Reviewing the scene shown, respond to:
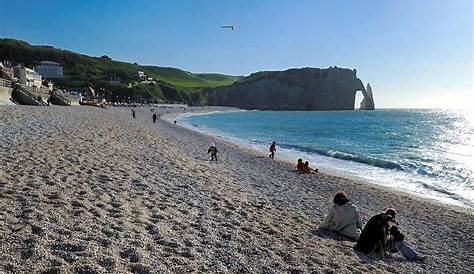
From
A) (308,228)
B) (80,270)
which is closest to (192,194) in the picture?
(308,228)

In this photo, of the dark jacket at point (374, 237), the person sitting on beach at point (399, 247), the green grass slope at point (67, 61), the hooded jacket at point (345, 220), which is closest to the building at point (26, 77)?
the hooded jacket at point (345, 220)

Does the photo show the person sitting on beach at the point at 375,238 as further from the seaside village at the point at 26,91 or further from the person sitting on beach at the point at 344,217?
the seaside village at the point at 26,91

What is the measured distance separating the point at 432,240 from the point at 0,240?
31.7ft

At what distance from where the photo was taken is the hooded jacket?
8844mm

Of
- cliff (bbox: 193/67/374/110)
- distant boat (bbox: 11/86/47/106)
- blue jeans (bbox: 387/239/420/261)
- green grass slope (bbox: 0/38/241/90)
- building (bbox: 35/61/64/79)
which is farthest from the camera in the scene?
cliff (bbox: 193/67/374/110)

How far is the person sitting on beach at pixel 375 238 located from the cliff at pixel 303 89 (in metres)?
165

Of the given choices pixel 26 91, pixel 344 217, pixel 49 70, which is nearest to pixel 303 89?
pixel 49 70

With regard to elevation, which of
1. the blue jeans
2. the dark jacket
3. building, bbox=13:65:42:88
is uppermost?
building, bbox=13:65:42:88

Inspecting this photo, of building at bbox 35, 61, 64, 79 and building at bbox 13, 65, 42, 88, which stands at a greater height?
building at bbox 35, 61, 64, 79

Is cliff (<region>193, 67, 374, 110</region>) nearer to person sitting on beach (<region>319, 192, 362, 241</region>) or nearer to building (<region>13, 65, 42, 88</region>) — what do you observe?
building (<region>13, 65, 42, 88</region>)

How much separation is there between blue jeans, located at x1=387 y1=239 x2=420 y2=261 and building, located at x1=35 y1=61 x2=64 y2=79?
154916mm

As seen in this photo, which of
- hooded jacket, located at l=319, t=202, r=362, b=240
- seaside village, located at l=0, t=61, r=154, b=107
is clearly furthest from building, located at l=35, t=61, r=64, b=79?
hooded jacket, located at l=319, t=202, r=362, b=240

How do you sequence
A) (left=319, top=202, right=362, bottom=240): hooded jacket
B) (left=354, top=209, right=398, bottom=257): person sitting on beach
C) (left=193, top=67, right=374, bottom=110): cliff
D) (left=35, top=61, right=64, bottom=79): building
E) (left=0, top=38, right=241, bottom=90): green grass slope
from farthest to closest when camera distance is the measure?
(left=193, top=67, right=374, bottom=110): cliff
(left=0, top=38, right=241, bottom=90): green grass slope
(left=35, top=61, right=64, bottom=79): building
(left=319, top=202, right=362, bottom=240): hooded jacket
(left=354, top=209, right=398, bottom=257): person sitting on beach

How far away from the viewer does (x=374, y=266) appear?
7.19m
